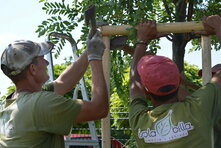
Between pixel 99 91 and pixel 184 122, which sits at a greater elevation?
pixel 99 91

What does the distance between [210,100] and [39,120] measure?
955 mm

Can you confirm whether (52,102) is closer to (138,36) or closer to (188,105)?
(188,105)

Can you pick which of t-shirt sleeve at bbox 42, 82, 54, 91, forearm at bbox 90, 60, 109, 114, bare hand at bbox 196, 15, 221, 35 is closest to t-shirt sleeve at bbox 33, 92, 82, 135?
forearm at bbox 90, 60, 109, 114

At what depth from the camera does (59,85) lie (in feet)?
10.3

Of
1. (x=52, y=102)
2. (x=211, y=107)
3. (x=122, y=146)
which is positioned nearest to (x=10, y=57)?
(x=52, y=102)

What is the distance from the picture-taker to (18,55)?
8.17 feet

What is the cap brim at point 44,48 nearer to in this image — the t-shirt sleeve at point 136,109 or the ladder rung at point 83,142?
the t-shirt sleeve at point 136,109

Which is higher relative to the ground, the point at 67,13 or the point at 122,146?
the point at 67,13

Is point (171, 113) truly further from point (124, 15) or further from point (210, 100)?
point (124, 15)

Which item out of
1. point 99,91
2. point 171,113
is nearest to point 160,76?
point 171,113

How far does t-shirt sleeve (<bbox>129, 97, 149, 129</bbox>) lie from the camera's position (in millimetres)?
2439

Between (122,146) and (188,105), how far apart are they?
4546mm

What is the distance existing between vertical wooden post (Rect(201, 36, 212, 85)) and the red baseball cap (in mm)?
823

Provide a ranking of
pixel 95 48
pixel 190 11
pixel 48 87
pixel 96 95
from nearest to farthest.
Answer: pixel 96 95, pixel 95 48, pixel 48 87, pixel 190 11
